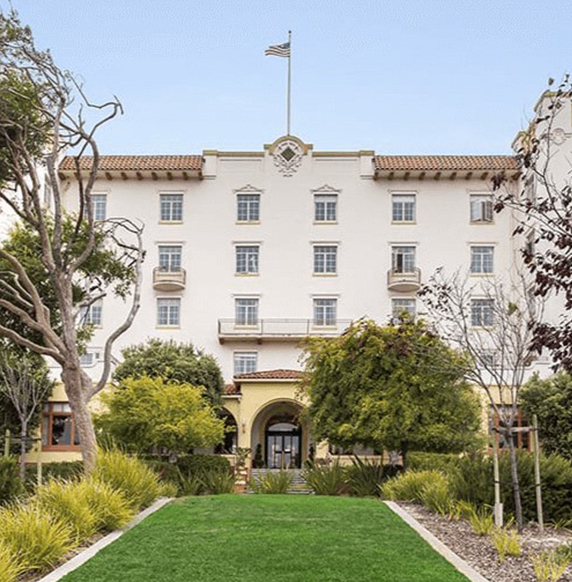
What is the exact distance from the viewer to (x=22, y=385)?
123 ft

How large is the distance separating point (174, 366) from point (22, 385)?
742cm

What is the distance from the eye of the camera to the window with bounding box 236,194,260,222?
1959 inches

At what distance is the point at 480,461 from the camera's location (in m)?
16.0

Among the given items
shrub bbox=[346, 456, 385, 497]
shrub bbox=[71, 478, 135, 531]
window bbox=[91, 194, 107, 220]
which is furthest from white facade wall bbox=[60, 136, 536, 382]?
shrub bbox=[71, 478, 135, 531]

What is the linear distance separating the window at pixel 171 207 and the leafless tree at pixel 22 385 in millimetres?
13164

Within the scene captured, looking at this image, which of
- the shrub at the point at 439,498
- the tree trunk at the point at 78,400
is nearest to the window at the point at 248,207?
the tree trunk at the point at 78,400

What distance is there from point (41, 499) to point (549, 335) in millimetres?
7848

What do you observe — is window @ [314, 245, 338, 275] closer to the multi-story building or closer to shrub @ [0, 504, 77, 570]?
the multi-story building

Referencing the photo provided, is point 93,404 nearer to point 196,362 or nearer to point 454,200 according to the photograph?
point 196,362

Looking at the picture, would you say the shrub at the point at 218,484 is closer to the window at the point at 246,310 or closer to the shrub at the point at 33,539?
the shrub at the point at 33,539

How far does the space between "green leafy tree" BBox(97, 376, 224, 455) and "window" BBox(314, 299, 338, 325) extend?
16510 mm

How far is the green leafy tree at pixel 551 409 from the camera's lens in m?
34.4

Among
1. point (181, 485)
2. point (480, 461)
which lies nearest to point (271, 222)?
point (181, 485)

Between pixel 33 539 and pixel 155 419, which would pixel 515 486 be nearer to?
pixel 33 539
